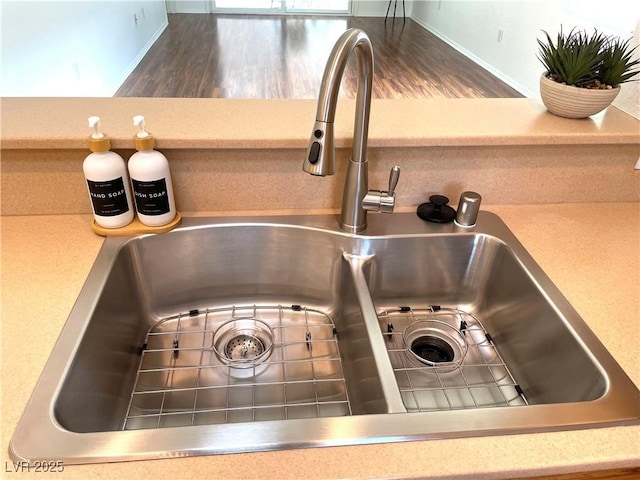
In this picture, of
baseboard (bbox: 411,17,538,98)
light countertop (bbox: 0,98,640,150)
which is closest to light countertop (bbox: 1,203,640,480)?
light countertop (bbox: 0,98,640,150)

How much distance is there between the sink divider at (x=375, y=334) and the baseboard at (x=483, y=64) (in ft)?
13.5

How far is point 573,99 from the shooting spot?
3.42ft

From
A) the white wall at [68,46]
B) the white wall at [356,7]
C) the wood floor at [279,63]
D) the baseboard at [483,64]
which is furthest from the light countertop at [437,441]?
the white wall at [356,7]

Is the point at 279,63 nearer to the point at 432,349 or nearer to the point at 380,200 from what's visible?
the point at 380,200

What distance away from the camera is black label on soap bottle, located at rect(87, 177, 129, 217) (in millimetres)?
890

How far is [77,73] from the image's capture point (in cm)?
355

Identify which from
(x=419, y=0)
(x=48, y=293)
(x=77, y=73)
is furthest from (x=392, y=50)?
(x=48, y=293)

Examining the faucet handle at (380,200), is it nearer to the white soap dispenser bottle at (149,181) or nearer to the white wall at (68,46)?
the white soap dispenser bottle at (149,181)

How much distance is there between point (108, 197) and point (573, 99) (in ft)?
3.29

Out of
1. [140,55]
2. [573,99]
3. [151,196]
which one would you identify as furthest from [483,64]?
[151,196]

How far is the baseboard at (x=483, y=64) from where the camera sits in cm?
454

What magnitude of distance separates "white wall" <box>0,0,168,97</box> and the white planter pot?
2.79 metres

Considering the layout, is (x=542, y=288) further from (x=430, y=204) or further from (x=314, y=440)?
(x=314, y=440)

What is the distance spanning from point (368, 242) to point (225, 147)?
350 millimetres
